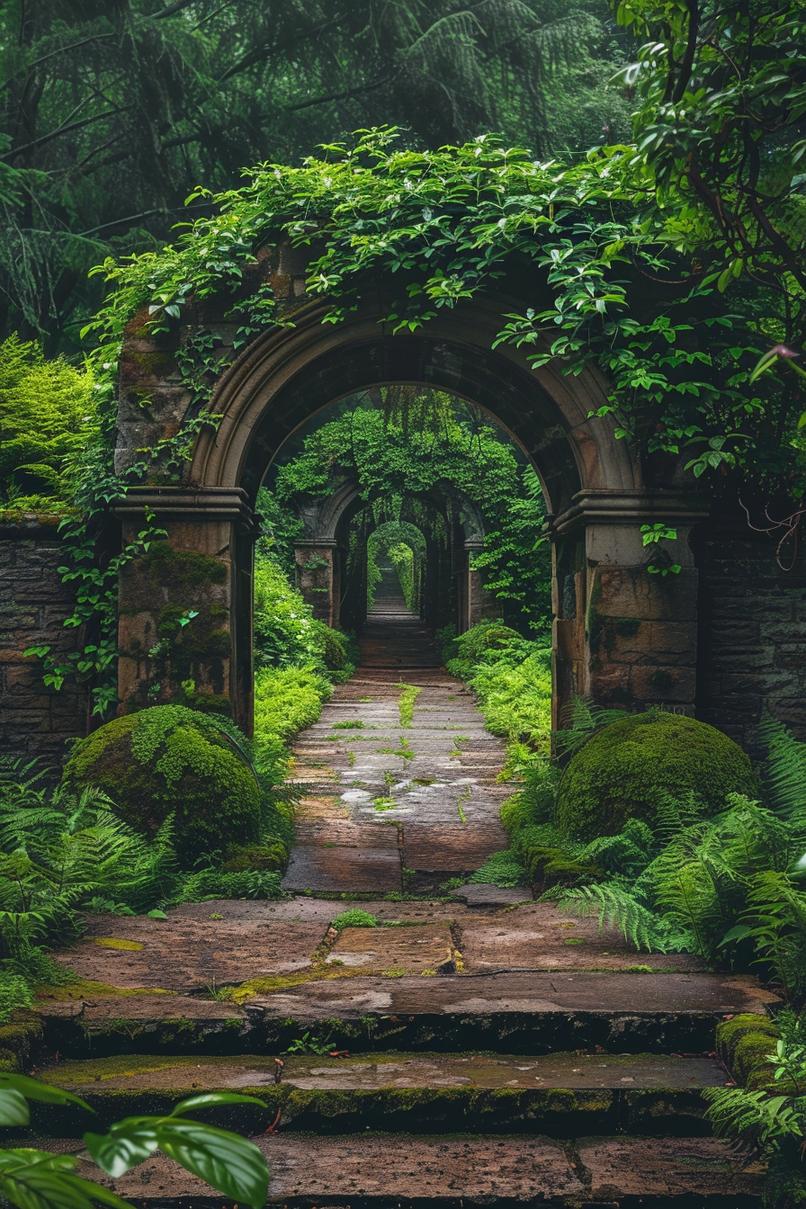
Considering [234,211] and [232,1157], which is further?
[234,211]

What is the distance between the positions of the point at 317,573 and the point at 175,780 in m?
13.0

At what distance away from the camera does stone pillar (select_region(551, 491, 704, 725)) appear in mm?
6574

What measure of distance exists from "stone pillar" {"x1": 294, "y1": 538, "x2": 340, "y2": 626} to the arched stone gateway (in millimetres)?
11422

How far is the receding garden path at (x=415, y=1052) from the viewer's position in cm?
263

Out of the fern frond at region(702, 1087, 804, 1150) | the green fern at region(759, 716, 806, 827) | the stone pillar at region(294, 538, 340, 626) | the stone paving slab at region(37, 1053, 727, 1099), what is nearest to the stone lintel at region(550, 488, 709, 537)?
the green fern at region(759, 716, 806, 827)

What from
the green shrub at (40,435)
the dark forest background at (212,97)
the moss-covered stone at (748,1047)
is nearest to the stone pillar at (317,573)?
the dark forest background at (212,97)

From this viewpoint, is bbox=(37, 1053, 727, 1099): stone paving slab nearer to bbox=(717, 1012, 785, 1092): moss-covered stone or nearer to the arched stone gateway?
bbox=(717, 1012, 785, 1092): moss-covered stone

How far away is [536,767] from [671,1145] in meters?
4.37

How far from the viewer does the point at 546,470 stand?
7672mm

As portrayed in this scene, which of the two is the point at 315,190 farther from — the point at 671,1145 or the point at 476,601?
the point at 476,601

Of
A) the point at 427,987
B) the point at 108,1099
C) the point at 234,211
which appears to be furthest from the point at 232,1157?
the point at 234,211

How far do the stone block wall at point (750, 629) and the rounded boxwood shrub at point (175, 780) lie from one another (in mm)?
3020

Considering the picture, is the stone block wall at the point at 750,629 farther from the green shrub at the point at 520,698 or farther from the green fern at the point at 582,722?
the green shrub at the point at 520,698

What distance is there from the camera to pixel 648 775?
17.4ft
